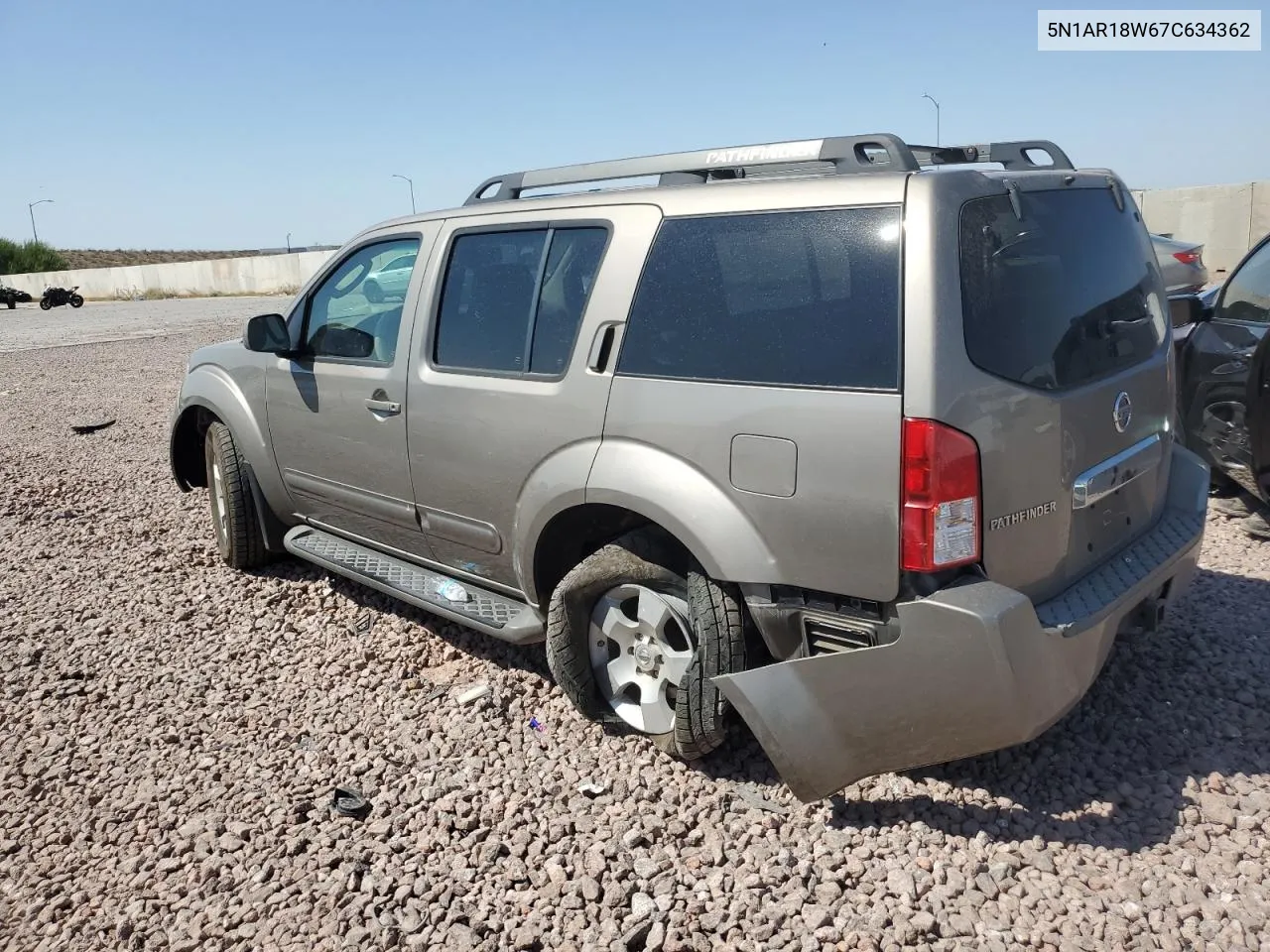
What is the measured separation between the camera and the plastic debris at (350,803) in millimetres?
3257

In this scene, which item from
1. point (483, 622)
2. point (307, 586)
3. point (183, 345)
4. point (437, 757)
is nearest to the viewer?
point (437, 757)

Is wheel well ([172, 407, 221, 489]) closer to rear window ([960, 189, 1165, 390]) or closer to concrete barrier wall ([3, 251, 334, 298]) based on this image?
rear window ([960, 189, 1165, 390])

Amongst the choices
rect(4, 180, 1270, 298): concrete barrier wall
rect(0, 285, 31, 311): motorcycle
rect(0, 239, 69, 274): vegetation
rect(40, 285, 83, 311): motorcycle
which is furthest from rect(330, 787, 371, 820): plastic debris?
rect(0, 239, 69, 274): vegetation

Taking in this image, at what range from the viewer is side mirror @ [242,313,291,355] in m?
4.58

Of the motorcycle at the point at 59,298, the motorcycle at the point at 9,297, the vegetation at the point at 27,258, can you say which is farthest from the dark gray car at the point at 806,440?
the vegetation at the point at 27,258

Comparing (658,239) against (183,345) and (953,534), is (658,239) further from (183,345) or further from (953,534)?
(183,345)

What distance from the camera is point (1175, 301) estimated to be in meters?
5.06

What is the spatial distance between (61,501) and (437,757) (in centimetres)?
495

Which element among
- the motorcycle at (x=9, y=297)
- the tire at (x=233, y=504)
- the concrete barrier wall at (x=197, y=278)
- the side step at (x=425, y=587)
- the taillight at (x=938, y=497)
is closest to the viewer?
the taillight at (x=938, y=497)

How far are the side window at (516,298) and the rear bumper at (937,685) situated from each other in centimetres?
138

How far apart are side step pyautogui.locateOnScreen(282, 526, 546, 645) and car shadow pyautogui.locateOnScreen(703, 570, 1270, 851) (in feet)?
3.00

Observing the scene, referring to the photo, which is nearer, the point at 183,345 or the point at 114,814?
the point at 114,814

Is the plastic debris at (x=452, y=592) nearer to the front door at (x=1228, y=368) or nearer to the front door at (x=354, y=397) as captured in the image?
the front door at (x=354, y=397)

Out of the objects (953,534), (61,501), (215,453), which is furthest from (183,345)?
(953,534)
